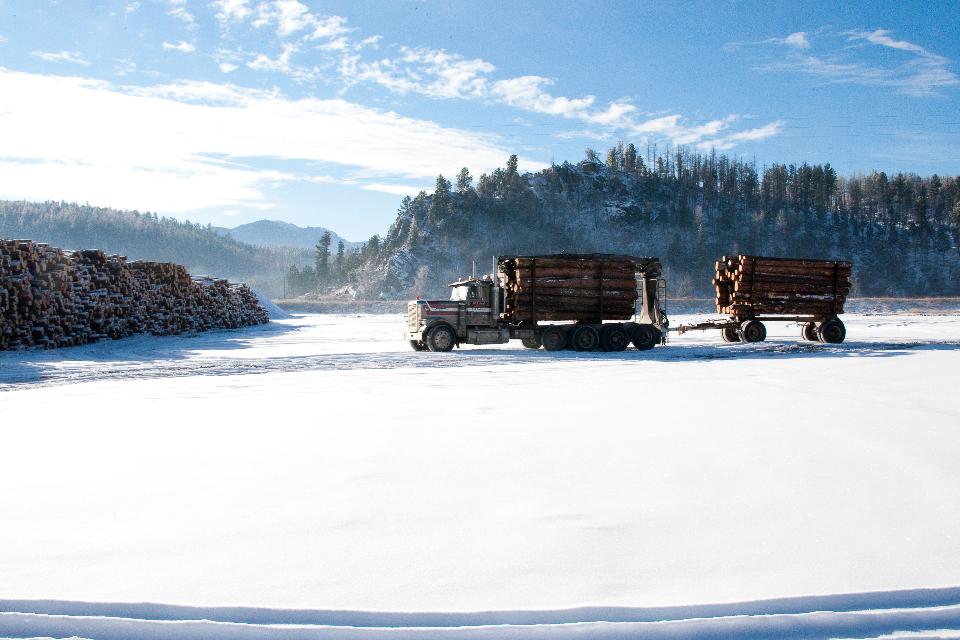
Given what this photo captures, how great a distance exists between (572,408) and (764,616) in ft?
17.5

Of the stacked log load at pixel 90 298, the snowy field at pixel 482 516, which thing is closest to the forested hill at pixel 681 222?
the stacked log load at pixel 90 298

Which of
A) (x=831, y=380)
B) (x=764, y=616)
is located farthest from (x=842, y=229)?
(x=764, y=616)

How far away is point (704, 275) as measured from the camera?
438 feet

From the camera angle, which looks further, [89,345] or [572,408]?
[89,345]

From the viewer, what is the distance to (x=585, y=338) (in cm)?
1920

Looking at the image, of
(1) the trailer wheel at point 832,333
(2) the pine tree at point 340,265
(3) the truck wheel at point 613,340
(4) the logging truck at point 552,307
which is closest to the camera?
(4) the logging truck at point 552,307

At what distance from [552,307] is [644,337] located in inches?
106

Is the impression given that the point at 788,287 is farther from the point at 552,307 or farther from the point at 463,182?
the point at 463,182

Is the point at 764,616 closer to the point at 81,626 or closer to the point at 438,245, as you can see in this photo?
the point at 81,626

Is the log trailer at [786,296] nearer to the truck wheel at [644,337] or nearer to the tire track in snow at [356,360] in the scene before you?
the tire track in snow at [356,360]

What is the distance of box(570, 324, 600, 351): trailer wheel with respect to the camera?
1919 cm

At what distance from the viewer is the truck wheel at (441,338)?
18.6 m

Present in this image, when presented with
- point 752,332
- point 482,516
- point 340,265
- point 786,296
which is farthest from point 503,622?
point 340,265

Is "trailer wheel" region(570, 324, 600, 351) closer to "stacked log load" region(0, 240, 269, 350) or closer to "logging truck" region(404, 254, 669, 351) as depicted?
"logging truck" region(404, 254, 669, 351)
